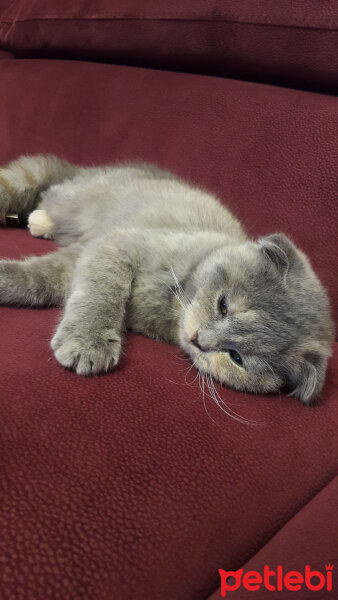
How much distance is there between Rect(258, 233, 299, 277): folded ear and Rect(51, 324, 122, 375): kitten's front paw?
35 centimetres

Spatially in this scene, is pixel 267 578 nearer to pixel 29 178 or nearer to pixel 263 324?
pixel 263 324

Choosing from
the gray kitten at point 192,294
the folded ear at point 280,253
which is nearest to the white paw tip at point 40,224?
the gray kitten at point 192,294

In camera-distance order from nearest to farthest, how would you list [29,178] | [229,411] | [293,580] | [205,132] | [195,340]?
[293,580], [229,411], [195,340], [205,132], [29,178]

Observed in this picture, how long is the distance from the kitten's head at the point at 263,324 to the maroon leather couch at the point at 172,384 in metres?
0.05

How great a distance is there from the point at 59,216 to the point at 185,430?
1005mm

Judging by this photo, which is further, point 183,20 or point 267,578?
point 183,20

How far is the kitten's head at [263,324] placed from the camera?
0.92 metres

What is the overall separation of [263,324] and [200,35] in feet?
3.21

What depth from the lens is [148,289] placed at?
1091 millimetres

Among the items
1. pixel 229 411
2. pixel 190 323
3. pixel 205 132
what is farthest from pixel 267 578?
pixel 205 132

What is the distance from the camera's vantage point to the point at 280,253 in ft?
3.19

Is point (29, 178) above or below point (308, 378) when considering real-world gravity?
above

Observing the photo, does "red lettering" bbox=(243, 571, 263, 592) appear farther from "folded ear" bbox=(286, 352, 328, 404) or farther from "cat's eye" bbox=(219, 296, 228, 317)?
"cat's eye" bbox=(219, 296, 228, 317)

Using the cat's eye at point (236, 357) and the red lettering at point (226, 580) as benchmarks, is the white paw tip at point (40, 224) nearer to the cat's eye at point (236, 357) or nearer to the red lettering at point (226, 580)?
the cat's eye at point (236, 357)
